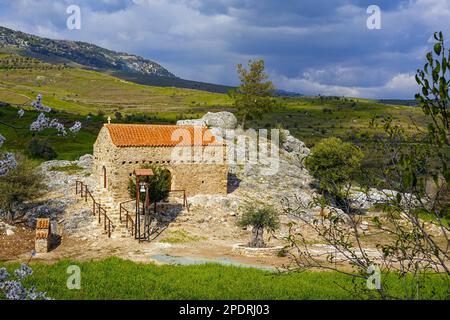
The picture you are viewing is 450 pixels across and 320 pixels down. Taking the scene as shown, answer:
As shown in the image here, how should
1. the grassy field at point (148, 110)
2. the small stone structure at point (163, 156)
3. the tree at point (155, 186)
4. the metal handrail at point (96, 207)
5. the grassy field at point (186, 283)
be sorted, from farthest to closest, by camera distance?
the grassy field at point (148, 110) → the small stone structure at point (163, 156) → the tree at point (155, 186) → the metal handrail at point (96, 207) → the grassy field at point (186, 283)

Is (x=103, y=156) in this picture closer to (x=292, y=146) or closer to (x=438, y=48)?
(x=292, y=146)

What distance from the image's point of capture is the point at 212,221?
29.8 metres

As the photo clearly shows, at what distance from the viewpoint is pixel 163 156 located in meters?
32.1

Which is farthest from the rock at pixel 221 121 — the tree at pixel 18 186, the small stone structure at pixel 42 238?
the small stone structure at pixel 42 238

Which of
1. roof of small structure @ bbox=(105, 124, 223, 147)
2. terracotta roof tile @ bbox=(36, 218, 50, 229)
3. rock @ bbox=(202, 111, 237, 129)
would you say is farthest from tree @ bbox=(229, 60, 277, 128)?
terracotta roof tile @ bbox=(36, 218, 50, 229)

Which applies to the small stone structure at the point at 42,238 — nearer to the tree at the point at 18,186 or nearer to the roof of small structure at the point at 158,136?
the tree at the point at 18,186

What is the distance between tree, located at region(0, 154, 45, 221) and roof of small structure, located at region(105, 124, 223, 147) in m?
5.88

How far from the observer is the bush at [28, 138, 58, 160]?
4975 centimetres

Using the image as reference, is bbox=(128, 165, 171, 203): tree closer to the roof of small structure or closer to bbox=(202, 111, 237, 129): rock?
the roof of small structure

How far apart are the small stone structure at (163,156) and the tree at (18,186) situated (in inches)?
189

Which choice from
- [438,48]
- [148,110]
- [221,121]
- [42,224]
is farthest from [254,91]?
[148,110]

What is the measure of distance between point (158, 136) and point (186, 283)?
17505 millimetres

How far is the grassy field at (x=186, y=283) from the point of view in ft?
50.7
